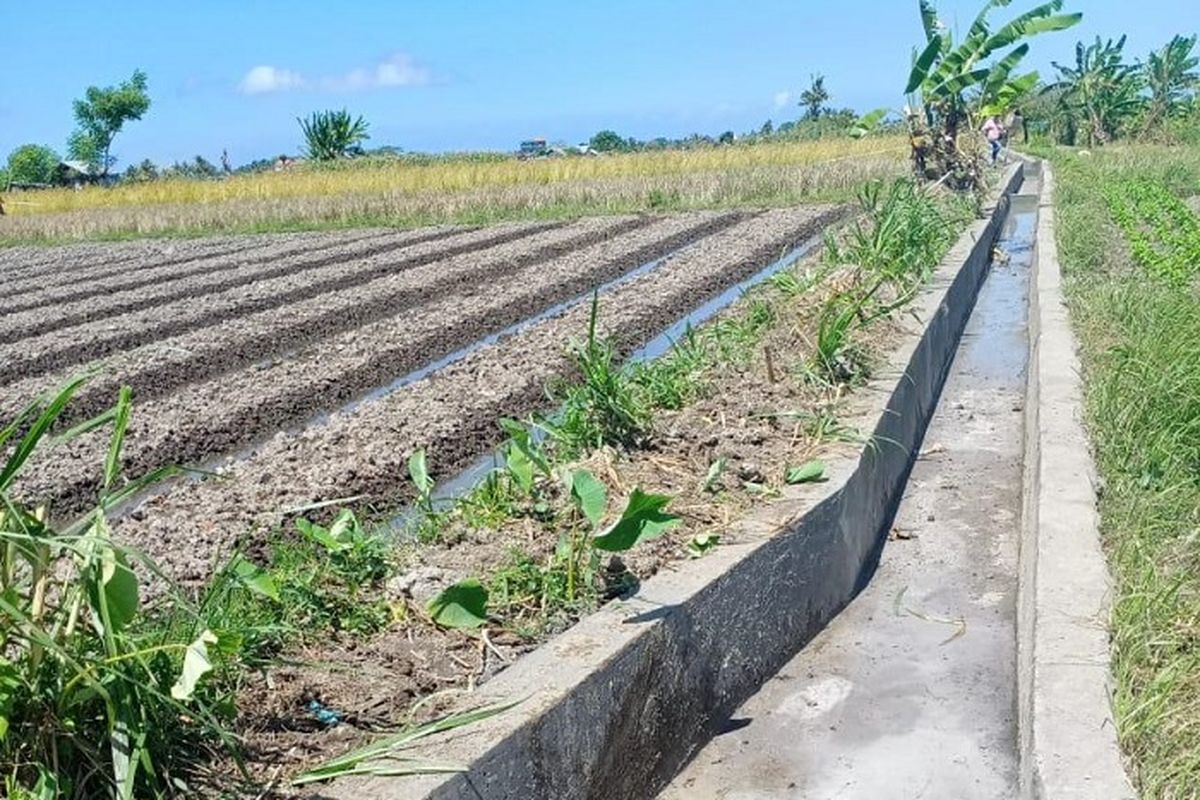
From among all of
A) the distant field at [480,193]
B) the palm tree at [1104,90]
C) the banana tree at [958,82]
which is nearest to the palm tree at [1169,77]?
the palm tree at [1104,90]

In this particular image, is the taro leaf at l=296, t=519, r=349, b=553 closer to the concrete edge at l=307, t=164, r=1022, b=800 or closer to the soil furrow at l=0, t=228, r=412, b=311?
the concrete edge at l=307, t=164, r=1022, b=800

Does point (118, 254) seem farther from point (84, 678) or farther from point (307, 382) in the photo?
point (84, 678)

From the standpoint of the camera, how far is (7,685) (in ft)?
7.83

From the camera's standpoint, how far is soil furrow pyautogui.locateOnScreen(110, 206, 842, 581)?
20.0ft

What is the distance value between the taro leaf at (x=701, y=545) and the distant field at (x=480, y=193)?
23277mm

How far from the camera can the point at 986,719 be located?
397cm

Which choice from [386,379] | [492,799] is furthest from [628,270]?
[492,799]

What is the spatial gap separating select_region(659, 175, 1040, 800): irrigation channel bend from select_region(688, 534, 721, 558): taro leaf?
1.63ft

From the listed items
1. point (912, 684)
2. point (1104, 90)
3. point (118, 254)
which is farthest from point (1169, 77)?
point (912, 684)

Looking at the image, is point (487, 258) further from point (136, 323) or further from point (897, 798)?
point (897, 798)

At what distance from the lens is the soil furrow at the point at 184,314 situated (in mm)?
12188

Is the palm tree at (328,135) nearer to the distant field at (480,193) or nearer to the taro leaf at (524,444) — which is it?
the distant field at (480,193)

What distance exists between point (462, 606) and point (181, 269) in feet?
60.6

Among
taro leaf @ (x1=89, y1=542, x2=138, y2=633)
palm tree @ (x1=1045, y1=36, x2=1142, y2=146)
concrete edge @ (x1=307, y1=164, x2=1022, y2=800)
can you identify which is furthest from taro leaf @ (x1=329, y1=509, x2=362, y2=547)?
palm tree @ (x1=1045, y1=36, x2=1142, y2=146)
